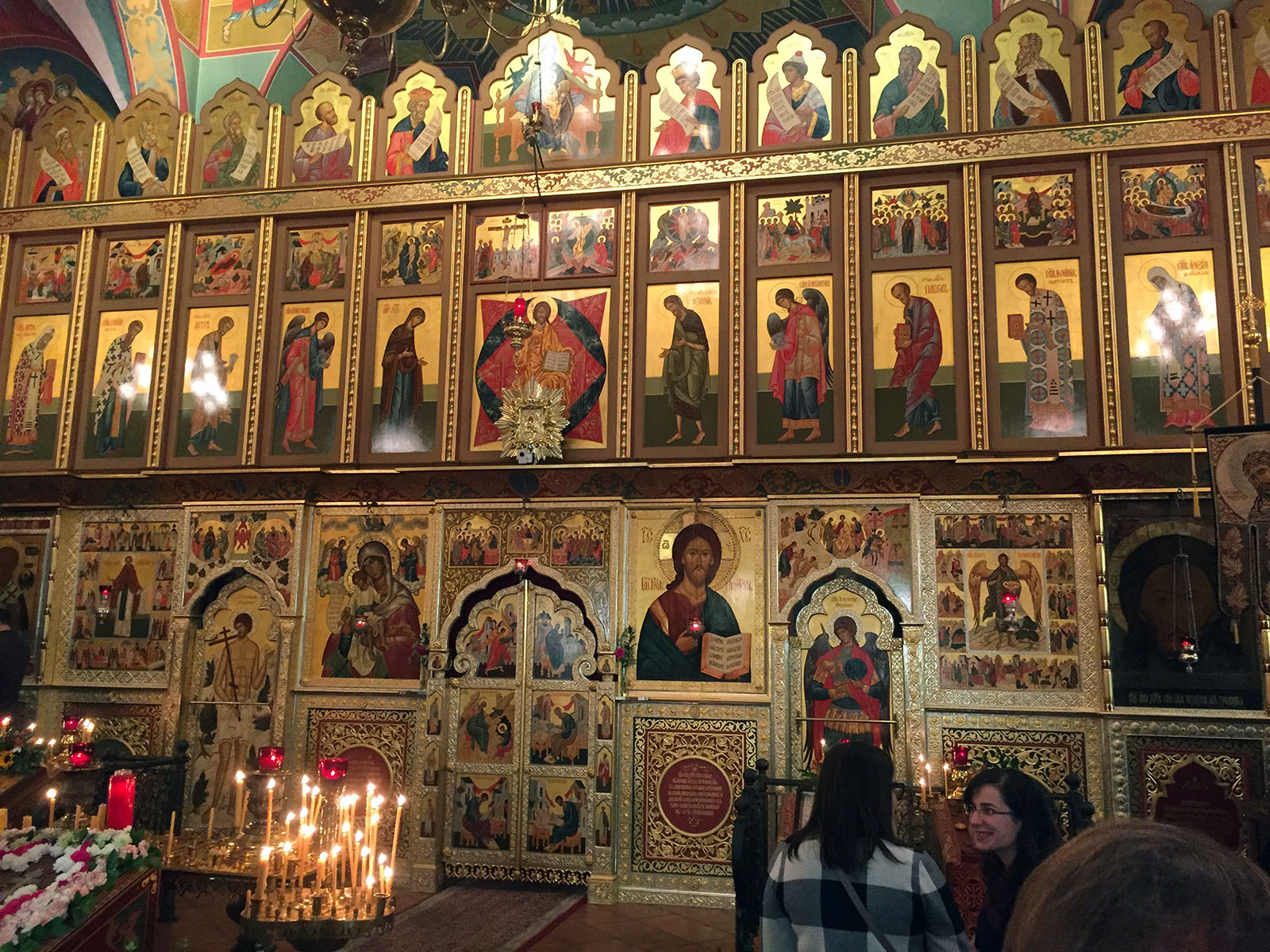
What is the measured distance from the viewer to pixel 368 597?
11508 millimetres

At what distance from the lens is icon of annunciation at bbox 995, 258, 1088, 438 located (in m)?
10.3

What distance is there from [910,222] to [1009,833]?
8.55 metres

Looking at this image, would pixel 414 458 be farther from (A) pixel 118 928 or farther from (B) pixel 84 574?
(A) pixel 118 928

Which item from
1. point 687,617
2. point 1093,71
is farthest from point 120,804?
point 1093,71

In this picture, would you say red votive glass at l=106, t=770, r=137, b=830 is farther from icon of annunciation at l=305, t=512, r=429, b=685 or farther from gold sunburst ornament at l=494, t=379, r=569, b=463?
gold sunburst ornament at l=494, t=379, r=569, b=463

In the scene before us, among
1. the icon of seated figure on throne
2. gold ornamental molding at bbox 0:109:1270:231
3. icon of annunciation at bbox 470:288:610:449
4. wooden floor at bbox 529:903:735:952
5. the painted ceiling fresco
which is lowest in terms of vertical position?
wooden floor at bbox 529:903:735:952

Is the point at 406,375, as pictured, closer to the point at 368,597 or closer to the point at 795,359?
the point at 368,597

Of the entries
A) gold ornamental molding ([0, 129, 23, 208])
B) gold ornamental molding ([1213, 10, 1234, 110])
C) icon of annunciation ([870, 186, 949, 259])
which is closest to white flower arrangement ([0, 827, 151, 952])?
icon of annunciation ([870, 186, 949, 259])

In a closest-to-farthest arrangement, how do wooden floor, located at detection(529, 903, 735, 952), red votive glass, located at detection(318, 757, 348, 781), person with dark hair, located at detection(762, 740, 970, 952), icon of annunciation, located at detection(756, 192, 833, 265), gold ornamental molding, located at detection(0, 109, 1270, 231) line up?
person with dark hair, located at detection(762, 740, 970, 952) → red votive glass, located at detection(318, 757, 348, 781) → wooden floor, located at detection(529, 903, 735, 952) → gold ornamental molding, located at detection(0, 109, 1270, 231) → icon of annunciation, located at detection(756, 192, 833, 265)

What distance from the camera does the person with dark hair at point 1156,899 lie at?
114cm

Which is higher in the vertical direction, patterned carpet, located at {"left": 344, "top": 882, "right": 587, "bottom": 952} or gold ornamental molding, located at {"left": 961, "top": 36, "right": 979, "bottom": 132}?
gold ornamental molding, located at {"left": 961, "top": 36, "right": 979, "bottom": 132}

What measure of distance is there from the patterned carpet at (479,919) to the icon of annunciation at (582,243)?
267 inches

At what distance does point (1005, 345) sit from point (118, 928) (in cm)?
923

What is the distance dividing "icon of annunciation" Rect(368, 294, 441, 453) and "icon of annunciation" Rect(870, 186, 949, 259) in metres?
5.16
